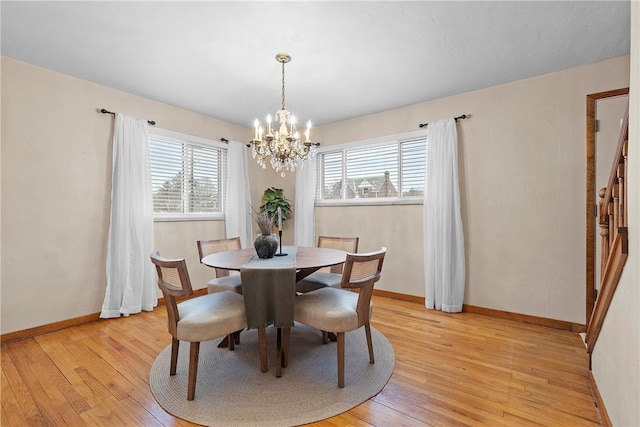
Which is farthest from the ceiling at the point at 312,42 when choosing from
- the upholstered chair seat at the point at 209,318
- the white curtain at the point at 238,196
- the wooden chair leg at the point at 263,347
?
the wooden chair leg at the point at 263,347

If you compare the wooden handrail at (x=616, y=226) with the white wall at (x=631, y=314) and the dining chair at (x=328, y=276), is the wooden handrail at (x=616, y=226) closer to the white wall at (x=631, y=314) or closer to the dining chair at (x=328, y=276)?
the white wall at (x=631, y=314)

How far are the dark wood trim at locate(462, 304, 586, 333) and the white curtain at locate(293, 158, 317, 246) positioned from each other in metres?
2.36

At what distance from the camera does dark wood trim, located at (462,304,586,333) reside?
282 centimetres

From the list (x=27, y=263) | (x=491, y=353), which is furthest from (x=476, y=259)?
(x=27, y=263)

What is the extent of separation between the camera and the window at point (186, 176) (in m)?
3.73

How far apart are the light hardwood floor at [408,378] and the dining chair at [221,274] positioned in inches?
26.6

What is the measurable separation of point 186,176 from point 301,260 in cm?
257

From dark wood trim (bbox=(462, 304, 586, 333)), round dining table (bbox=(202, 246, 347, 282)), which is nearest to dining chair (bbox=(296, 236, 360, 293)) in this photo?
round dining table (bbox=(202, 246, 347, 282))

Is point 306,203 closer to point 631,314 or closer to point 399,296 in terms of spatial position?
point 399,296

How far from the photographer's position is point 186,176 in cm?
404

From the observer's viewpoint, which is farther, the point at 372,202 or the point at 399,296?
the point at 372,202

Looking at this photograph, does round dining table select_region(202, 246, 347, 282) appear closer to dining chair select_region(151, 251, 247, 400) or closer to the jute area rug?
dining chair select_region(151, 251, 247, 400)

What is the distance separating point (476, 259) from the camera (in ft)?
11.0

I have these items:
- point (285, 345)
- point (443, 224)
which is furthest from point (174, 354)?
point (443, 224)
